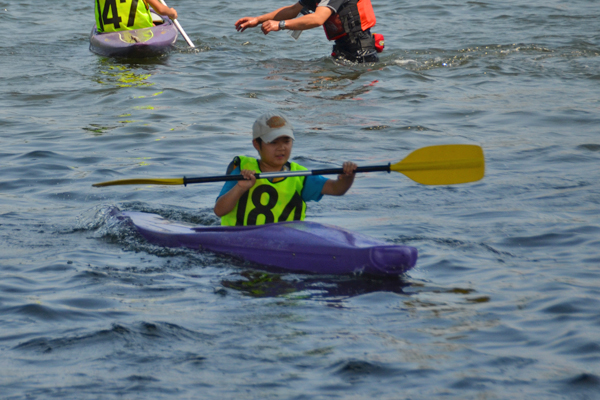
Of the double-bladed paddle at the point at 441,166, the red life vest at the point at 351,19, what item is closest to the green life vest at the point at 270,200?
the double-bladed paddle at the point at 441,166

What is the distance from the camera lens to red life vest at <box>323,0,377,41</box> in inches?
375

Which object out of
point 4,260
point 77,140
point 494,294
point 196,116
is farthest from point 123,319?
point 196,116

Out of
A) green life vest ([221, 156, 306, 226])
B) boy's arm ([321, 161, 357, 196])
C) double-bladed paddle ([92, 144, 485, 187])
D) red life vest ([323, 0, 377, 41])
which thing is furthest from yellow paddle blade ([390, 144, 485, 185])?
red life vest ([323, 0, 377, 41])

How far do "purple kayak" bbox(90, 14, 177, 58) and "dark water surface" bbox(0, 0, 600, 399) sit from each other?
0.24 meters

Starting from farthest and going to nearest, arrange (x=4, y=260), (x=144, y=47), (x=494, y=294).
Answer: (x=144, y=47), (x=4, y=260), (x=494, y=294)

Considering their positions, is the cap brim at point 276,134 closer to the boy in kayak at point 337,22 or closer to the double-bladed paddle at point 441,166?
the double-bladed paddle at point 441,166

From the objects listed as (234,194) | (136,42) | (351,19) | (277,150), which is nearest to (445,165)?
(277,150)

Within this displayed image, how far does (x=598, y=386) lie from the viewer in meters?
2.95

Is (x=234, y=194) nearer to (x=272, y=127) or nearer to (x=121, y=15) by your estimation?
(x=272, y=127)

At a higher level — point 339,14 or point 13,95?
point 339,14

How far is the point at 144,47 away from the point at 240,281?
7.60m

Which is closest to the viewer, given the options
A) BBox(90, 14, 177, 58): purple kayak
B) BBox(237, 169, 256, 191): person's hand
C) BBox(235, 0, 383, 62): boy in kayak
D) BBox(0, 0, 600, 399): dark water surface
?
BBox(0, 0, 600, 399): dark water surface

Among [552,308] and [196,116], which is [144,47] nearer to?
[196,116]

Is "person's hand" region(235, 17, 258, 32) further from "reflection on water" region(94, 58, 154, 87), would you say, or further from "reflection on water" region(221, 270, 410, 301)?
"reflection on water" region(221, 270, 410, 301)
